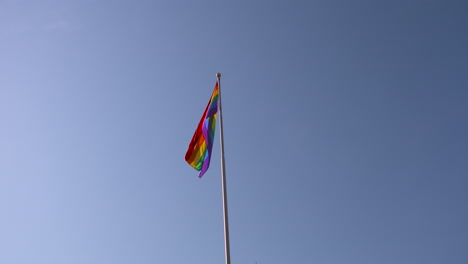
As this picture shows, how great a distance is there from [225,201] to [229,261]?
258cm

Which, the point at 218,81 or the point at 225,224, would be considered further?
the point at 218,81

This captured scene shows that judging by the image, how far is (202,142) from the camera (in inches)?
894

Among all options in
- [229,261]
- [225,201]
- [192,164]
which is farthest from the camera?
[192,164]

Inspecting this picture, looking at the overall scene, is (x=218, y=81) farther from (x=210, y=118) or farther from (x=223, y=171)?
(x=223, y=171)

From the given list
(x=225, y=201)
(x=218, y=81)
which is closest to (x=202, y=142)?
(x=218, y=81)

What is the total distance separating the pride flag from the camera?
22094 millimetres

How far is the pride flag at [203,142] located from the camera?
72.5 feet

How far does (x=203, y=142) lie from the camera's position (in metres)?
22.8

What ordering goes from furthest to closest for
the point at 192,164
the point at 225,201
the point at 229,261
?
the point at 192,164 → the point at 225,201 → the point at 229,261

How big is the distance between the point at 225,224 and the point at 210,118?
6628 millimetres

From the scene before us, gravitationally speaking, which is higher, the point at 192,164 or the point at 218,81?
the point at 218,81

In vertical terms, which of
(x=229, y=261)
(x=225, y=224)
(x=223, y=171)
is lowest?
(x=229, y=261)

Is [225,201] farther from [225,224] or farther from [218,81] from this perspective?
[218,81]

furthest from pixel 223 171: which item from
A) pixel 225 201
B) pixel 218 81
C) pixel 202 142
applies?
pixel 218 81
